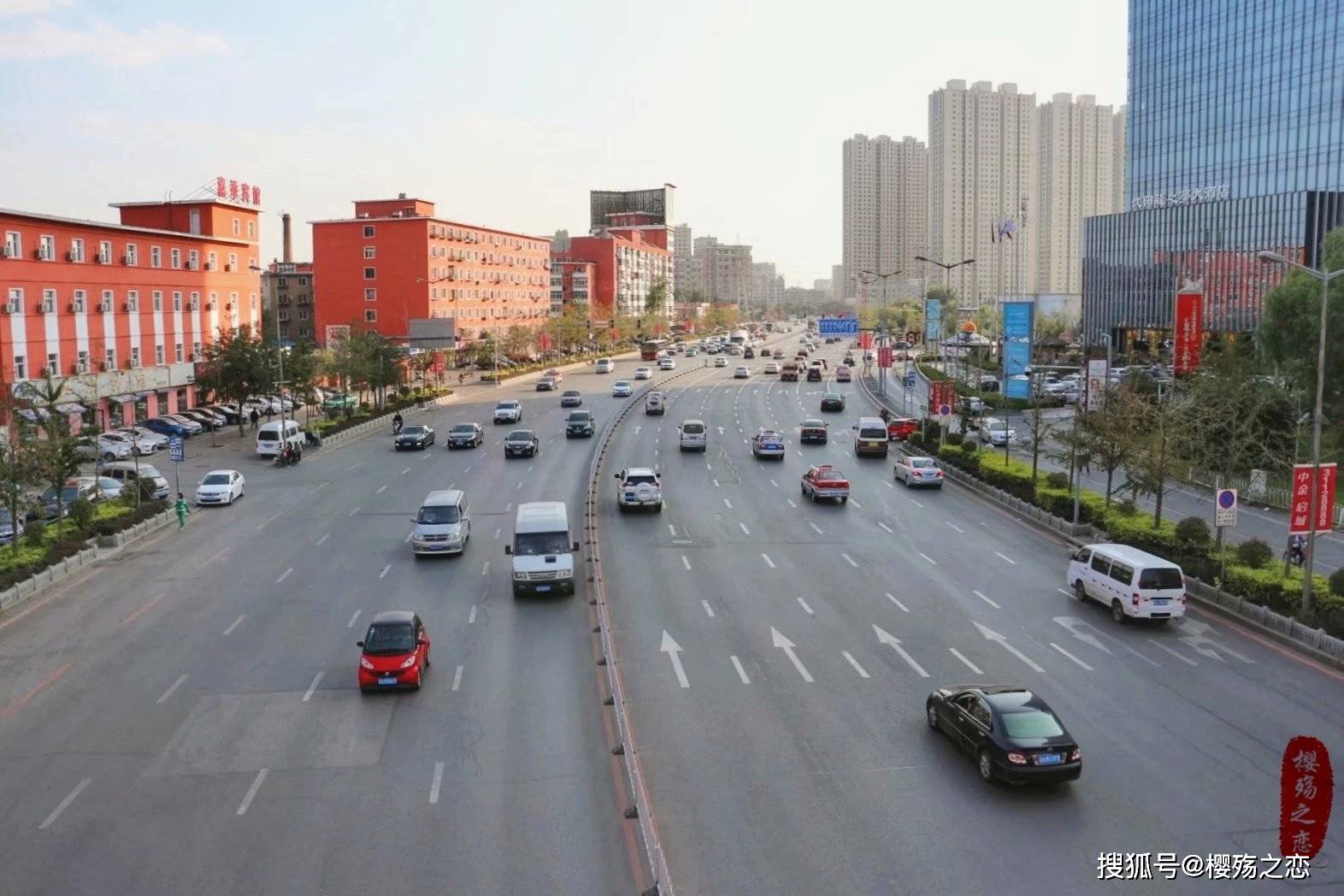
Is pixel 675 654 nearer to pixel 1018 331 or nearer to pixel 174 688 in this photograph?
pixel 174 688

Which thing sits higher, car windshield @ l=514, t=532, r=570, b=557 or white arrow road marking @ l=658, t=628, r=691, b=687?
car windshield @ l=514, t=532, r=570, b=557

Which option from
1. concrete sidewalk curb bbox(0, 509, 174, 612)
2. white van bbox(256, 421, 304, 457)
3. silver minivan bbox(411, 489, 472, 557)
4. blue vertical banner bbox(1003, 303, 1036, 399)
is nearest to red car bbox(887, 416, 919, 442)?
blue vertical banner bbox(1003, 303, 1036, 399)

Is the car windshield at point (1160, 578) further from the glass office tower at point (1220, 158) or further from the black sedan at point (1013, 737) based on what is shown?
the glass office tower at point (1220, 158)

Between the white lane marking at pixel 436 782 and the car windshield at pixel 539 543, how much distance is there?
1185cm

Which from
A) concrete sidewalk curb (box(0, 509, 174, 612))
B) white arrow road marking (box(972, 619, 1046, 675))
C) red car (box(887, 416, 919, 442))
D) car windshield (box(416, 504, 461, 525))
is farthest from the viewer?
red car (box(887, 416, 919, 442))

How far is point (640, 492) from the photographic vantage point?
43438mm

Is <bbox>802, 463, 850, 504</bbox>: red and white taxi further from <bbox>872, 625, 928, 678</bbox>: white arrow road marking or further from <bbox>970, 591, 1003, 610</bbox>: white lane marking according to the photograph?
<bbox>872, 625, 928, 678</bbox>: white arrow road marking

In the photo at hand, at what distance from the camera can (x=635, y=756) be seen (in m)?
19.1

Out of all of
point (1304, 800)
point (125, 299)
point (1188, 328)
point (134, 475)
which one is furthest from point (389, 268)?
point (1304, 800)

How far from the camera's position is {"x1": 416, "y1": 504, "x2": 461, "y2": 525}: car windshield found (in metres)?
36.6

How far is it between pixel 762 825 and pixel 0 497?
30662mm

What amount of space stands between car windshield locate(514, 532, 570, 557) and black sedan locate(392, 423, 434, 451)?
3302cm

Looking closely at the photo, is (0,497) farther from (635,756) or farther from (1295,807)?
(1295,807)

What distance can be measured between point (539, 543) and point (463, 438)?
3342cm
